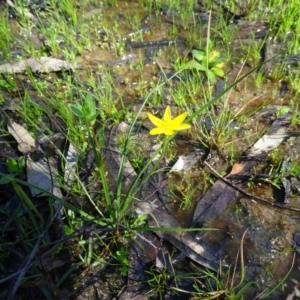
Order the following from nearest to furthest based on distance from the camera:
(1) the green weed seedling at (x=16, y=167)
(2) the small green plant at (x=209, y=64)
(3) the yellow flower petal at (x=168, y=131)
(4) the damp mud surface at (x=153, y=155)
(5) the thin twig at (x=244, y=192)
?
(3) the yellow flower petal at (x=168, y=131), (4) the damp mud surface at (x=153, y=155), (5) the thin twig at (x=244, y=192), (1) the green weed seedling at (x=16, y=167), (2) the small green plant at (x=209, y=64)

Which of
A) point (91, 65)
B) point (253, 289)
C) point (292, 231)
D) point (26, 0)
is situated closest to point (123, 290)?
point (253, 289)

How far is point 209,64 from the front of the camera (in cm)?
259

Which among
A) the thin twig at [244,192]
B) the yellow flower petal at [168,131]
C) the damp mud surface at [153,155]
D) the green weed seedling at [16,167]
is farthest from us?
the green weed seedling at [16,167]

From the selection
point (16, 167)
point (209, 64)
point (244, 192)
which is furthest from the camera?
point (209, 64)

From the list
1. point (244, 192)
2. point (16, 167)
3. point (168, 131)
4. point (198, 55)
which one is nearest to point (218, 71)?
point (198, 55)

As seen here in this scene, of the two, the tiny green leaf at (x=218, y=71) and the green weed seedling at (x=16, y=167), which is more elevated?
the tiny green leaf at (x=218, y=71)

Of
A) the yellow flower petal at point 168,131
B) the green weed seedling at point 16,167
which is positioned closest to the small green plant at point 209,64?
the yellow flower petal at point 168,131

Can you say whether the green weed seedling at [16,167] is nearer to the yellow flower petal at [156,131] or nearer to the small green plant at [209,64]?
the yellow flower petal at [156,131]

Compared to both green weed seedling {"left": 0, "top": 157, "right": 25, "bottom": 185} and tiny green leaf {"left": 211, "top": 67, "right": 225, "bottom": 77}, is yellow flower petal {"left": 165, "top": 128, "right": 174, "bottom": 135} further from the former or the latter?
tiny green leaf {"left": 211, "top": 67, "right": 225, "bottom": 77}

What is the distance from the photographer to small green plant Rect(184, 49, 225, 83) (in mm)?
2514

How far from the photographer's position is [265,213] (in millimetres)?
2004

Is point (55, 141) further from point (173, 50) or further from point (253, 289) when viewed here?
point (253, 289)

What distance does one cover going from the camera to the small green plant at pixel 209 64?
2514mm

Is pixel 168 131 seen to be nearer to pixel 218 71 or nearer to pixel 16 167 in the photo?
pixel 16 167
